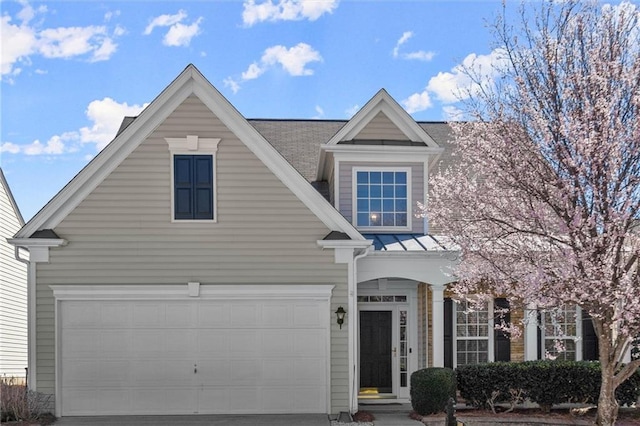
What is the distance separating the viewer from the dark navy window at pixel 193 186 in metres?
11.5

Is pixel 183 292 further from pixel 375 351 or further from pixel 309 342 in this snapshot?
pixel 375 351

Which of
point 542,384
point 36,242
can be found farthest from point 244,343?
point 542,384

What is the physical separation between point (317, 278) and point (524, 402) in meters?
4.98

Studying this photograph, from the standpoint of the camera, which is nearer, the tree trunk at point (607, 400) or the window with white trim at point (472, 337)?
the tree trunk at point (607, 400)

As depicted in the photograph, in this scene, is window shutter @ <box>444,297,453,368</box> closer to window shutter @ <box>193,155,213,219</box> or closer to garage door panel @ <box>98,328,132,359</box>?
window shutter @ <box>193,155,213,219</box>

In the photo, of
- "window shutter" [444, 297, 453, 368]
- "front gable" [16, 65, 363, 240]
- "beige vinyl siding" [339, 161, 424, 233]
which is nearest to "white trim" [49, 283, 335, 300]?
"front gable" [16, 65, 363, 240]

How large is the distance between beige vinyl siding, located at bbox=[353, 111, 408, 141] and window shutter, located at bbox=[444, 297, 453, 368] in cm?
390

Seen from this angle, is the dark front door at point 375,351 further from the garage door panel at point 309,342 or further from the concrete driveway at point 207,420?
the concrete driveway at point 207,420

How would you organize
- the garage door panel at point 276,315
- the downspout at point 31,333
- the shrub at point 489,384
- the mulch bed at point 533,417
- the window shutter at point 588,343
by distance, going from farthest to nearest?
1. the window shutter at point 588,343
2. the shrub at point 489,384
3. the garage door panel at point 276,315
4. the downspout at point 31,333
5. the mulch bed at point 533,417

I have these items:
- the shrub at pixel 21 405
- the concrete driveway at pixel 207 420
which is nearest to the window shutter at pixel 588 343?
the concrete driveway at pixel 207 420

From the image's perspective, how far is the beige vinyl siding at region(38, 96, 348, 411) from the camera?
11.3 m

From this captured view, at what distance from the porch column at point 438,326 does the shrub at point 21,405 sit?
7513mm

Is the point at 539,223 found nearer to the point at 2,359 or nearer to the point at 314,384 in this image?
the point at 314,384

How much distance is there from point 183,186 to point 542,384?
810 cm
